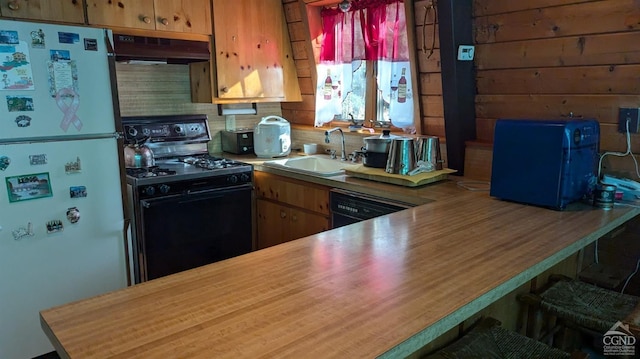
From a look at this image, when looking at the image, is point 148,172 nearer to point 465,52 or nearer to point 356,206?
point 356,206

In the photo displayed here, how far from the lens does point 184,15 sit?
9.96 ft

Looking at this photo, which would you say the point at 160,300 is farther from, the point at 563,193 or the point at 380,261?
the point at 563,193

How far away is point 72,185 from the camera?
90.9 inches

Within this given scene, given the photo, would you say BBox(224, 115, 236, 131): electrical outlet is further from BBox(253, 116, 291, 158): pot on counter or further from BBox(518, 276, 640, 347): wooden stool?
BBox(518, 276, 640, 347): wooden stool

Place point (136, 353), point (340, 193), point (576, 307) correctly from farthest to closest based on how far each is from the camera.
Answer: point (340, 193) < point (576, 307) < point (136, 353)

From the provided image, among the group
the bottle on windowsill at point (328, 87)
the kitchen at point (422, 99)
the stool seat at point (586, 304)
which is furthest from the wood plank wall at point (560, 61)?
the bottle on windowsill at point (328, 87)

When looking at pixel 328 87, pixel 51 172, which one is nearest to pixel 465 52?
pixel 328 87

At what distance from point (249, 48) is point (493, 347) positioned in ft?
8.95

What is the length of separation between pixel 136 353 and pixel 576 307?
1434 millimetres

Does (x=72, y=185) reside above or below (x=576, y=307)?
above

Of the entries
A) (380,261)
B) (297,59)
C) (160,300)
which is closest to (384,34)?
(297,59)

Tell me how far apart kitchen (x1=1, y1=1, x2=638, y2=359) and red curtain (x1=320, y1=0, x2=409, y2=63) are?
209 mm

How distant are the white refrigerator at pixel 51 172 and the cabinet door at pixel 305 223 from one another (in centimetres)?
108

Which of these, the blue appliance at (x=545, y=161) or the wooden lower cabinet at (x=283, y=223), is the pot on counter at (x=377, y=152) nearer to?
the wooden lower cabinet at (x=283, y=223)
